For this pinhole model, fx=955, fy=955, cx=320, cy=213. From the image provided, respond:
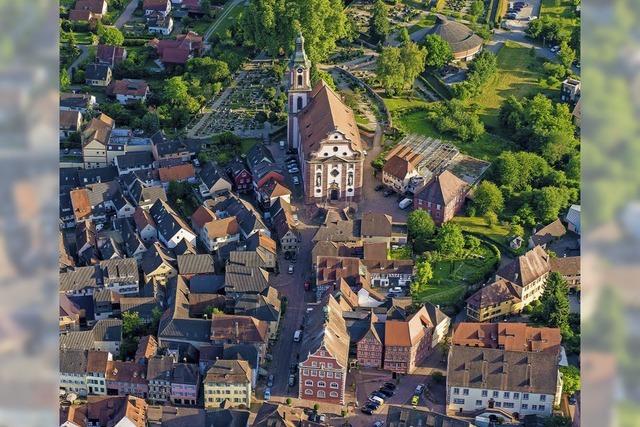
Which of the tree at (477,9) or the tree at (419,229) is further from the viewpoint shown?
the tree at (477,9)

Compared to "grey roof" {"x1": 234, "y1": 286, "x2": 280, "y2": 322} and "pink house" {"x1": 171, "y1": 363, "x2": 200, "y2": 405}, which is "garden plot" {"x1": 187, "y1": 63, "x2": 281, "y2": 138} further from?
"pink house" {"x1": 171, "y1": 363, "x2": 200, "y2": 405}

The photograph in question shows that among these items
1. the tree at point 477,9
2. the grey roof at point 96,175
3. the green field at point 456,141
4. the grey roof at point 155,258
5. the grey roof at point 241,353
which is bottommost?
the grey roof at point 241,353

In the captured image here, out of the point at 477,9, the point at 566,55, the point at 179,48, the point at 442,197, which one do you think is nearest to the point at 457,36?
the point at 477,9

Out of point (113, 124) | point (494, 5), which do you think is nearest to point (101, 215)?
point (113, 124)

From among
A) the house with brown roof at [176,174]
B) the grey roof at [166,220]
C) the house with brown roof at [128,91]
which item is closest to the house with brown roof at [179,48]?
the house with brown roof at [128,91]

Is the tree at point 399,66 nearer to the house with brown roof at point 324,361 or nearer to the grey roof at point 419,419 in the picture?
the house with brown roof at point 324,361

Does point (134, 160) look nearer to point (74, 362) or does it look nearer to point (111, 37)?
point (111, 37)

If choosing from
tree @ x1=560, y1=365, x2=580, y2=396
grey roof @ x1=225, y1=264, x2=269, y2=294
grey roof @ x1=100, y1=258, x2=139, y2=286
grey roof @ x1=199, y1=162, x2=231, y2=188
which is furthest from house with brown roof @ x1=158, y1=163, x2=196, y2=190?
tree @ x1=560, y1=365, x2=580, y2=396
